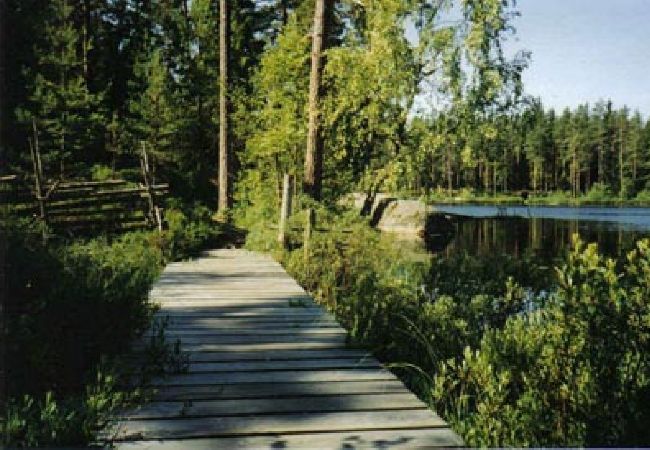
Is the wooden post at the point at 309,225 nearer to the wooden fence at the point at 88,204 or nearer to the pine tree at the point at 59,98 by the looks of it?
the wooden fence at the point at 88,204

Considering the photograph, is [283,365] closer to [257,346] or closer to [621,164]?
[257,346]

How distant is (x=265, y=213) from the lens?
17281 mm

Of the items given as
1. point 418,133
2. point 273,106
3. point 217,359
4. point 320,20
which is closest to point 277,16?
point 273,106

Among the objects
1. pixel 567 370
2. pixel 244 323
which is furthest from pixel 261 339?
pixel 567 370

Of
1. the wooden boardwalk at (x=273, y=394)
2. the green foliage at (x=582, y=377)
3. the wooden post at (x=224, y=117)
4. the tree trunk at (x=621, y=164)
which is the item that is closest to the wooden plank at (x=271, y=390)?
the wooden boardwalk at (x=273, y=394)

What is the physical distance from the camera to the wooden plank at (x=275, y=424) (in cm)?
341

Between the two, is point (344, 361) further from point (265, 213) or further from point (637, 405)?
point (265, 213)

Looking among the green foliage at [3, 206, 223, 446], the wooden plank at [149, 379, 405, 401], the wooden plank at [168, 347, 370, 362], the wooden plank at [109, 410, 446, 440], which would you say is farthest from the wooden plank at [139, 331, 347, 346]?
the wooden plank at [109, 410, 446, 440]

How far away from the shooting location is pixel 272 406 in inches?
153

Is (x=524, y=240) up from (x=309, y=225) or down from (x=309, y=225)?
down

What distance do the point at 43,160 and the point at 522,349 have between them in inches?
923

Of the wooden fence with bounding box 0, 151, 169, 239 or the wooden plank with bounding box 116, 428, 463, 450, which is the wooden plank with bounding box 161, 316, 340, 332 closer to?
the wooden plank with bounding box 116, 428, 463, 450

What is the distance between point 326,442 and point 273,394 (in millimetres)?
842

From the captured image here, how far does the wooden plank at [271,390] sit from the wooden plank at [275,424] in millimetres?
393
